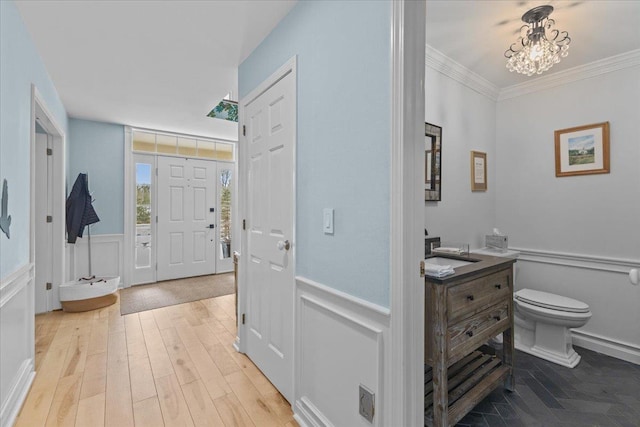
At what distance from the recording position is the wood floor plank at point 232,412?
161 cm

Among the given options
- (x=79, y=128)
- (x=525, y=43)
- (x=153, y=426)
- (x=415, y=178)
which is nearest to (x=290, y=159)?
(x=415, y=178)

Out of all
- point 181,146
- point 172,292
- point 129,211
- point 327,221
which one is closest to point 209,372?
point 327,221

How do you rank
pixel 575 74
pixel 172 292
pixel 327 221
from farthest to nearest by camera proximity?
pixel 172 292 < pixel 575 74 < pixel 327 221

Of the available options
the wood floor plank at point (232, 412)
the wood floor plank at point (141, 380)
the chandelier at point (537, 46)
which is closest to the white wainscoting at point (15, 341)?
the wood floor plank at point (141, 380)

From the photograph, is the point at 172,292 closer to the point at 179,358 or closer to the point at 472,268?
the point at 179,358

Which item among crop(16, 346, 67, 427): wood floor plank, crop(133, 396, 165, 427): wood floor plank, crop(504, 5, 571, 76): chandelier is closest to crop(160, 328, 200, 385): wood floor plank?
crop(133, 396, 165, 427): wood floor plank

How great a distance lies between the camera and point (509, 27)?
2029 mm

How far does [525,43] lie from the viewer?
6.80 feet

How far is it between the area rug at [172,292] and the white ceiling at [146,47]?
2.41 m

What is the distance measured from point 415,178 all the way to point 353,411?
3.45 ft

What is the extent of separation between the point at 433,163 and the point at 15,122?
2880 millimetres

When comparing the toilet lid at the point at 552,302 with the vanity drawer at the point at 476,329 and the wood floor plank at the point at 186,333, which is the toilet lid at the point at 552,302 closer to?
the vanity drawer at the point at 476,329

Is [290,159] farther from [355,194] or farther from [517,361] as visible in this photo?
[517,361]

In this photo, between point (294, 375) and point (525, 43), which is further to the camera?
point (525, 43)
